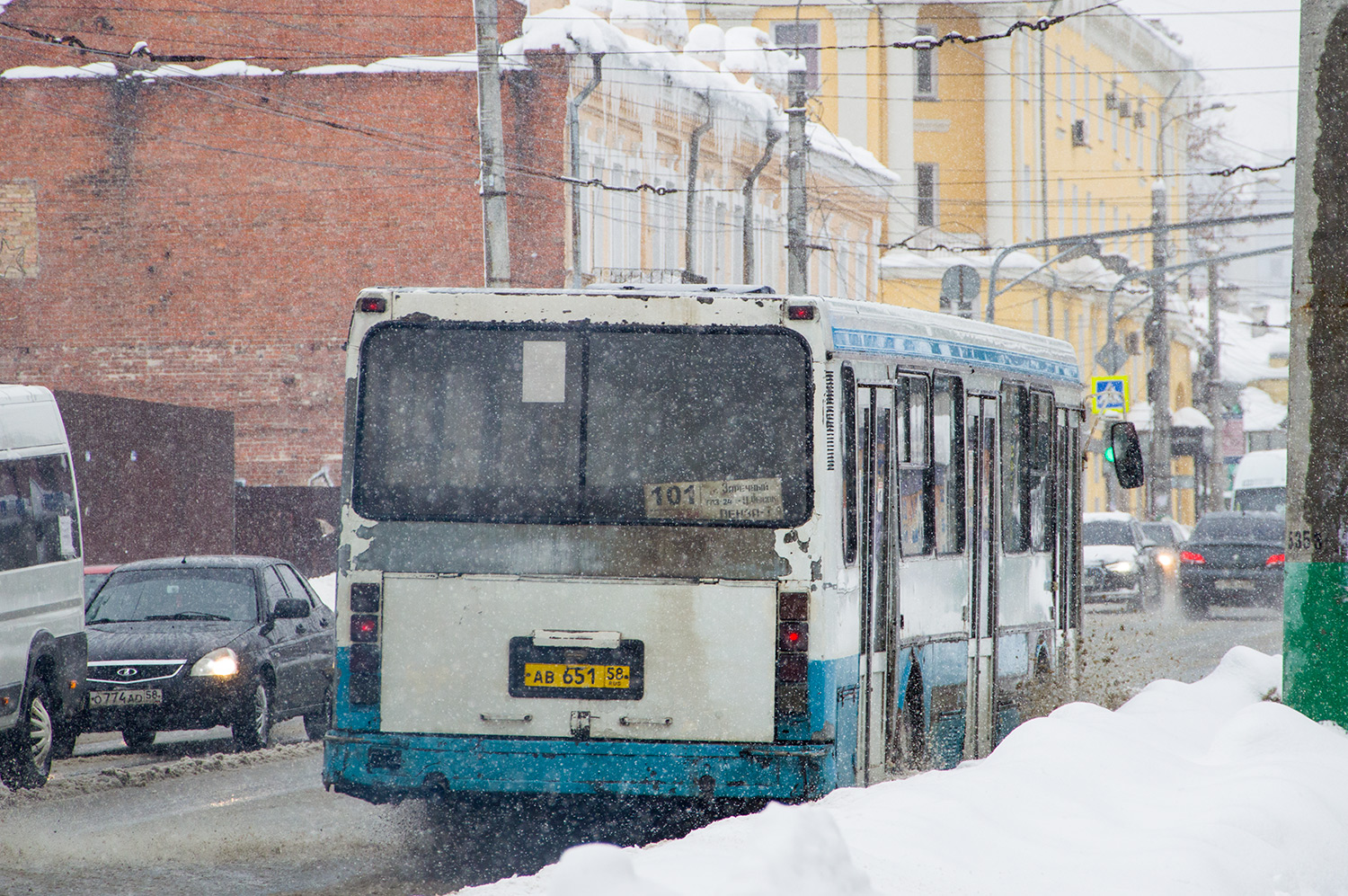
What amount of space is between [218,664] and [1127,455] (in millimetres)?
6730

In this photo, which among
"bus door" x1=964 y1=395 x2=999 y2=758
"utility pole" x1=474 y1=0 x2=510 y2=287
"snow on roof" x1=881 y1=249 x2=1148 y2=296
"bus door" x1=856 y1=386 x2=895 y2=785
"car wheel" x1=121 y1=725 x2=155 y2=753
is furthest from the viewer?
"snow on roof" x1=881 y1=249 x2=1148 y2=296

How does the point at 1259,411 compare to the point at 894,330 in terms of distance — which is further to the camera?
the point at 1259,411

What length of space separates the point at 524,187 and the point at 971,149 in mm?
38268

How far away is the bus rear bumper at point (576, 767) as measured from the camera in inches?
341

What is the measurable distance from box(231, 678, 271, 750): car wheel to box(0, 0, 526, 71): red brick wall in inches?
983

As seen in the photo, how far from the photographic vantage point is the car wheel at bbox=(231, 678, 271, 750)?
46.7ft

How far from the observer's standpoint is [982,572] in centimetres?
1196

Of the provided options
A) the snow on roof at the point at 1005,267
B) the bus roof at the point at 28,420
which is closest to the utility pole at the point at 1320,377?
the bus roof at the point at 28,420


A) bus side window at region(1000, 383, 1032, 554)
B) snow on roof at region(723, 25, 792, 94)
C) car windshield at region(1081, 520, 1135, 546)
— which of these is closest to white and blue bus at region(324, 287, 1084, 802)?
bus side window at region(1000, 383, 1032, 554)

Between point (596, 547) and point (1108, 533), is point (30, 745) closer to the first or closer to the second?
point (596, 547)

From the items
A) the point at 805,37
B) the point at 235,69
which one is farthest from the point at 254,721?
the point at 805,37

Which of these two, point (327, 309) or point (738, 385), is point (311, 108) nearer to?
point (327, 309)

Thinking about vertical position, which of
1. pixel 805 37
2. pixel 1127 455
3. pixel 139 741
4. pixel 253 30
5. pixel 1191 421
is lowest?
pixel 139 741

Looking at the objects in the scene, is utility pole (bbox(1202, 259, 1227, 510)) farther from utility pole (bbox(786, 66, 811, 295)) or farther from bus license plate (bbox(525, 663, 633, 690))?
bus license plate (bbox(525, 663, 633, 690))
